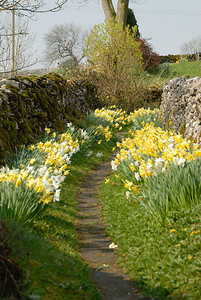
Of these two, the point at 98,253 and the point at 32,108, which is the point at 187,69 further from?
the point at 98,253

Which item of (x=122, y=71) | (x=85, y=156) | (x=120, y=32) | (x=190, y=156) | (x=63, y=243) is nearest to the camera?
(x=63, y=243)

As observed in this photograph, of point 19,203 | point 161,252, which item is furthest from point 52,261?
point 161,252

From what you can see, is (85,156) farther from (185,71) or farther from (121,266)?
(185,71)

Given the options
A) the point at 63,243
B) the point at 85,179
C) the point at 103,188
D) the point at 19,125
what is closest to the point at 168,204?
the point at 63,243

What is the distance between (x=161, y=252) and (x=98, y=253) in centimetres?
92

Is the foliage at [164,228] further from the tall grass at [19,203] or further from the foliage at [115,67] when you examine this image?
the foliage at [115,67]

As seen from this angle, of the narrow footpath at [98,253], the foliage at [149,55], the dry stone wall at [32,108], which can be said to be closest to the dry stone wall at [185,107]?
the narrow footpath at [98,253]

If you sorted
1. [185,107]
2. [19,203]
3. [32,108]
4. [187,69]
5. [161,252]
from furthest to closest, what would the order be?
[187,69], [32,108], [185,107], [19,203], [161,252]

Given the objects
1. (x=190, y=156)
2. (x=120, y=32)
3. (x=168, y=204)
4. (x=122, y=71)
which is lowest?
(x=168, y=204)

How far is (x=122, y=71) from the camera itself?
13875 millimetres

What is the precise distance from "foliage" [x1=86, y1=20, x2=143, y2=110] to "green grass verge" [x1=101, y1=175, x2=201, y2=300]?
953 cm

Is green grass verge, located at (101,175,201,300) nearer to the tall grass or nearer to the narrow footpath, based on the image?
the narrow footpath

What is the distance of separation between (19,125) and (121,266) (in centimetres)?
455

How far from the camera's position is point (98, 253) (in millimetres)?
4406
